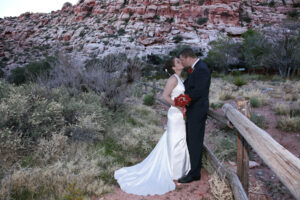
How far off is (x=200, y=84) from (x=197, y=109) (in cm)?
43

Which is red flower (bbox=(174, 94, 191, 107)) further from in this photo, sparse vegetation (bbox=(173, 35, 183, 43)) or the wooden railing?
sparse vegetation (bbox=(173, 35, 183, 43))

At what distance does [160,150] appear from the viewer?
13.1ft

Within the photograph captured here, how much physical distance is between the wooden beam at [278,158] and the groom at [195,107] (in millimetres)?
1232

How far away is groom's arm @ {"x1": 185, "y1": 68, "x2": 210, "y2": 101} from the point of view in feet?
10.9

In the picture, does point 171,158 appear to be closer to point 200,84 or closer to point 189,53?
point 200,84

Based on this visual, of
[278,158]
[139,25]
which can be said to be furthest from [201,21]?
[278,158]

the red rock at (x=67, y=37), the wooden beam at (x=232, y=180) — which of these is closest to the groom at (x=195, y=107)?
the wooden beam at (x=232, y=180)

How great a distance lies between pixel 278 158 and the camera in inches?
52.5

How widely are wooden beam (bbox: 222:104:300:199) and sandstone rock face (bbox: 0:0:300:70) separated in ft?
130

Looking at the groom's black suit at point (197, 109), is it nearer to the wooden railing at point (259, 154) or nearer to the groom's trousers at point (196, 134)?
the groom's trousers at point (196, 134)

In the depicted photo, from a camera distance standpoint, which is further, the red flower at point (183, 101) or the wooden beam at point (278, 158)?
the red flower at point (183, 101)

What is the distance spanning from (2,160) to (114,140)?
2447 millimetres

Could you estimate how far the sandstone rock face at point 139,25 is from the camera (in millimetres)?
44812

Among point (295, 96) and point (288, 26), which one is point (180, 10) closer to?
point (288, 26)
